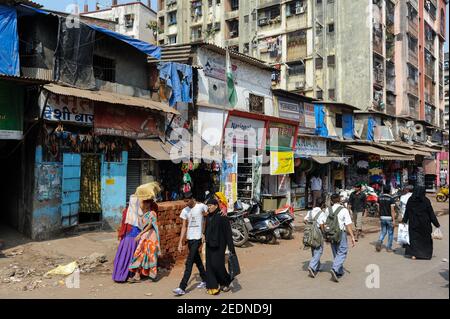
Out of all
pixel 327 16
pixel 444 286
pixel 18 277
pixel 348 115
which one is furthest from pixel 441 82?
pixel 18 277

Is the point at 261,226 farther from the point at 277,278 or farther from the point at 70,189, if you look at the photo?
the point at 70,189

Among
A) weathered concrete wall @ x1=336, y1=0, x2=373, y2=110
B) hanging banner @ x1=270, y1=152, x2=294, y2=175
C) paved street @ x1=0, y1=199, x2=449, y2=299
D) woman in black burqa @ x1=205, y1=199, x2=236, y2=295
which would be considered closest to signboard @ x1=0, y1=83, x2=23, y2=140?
paved street @ x1=0, y1=199, x2=449, y2=299

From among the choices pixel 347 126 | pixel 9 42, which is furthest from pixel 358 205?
pixel 347 126

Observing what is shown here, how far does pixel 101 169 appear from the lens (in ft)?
38.4

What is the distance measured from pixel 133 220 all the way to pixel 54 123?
4.88m

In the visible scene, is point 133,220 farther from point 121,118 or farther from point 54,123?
point 121,118

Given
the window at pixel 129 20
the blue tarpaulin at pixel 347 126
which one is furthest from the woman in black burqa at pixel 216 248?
the window at pixel 129 20

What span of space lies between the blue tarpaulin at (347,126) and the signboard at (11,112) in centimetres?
2072

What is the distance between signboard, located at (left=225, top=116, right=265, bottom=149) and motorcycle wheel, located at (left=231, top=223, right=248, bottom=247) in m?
5.80

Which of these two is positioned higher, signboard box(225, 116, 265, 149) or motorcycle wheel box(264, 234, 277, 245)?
signboard box(225, 116, 265, 149)

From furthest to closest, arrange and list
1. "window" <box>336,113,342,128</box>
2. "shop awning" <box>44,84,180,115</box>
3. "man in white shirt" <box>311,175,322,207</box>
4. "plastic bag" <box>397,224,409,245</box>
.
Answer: "window" <box>336,113,342,128</box> → "man in white shirt" <box>311,175,322,207</box> → "shop awning" <box>44,84,180,115</box> → "plastic bag" <box>397,224,409,245</box>

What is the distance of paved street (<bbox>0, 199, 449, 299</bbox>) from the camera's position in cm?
619

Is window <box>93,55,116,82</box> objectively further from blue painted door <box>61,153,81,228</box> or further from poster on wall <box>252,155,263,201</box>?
poster on wall <box>252,155,263,201</box>

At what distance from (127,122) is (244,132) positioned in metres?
6.21
